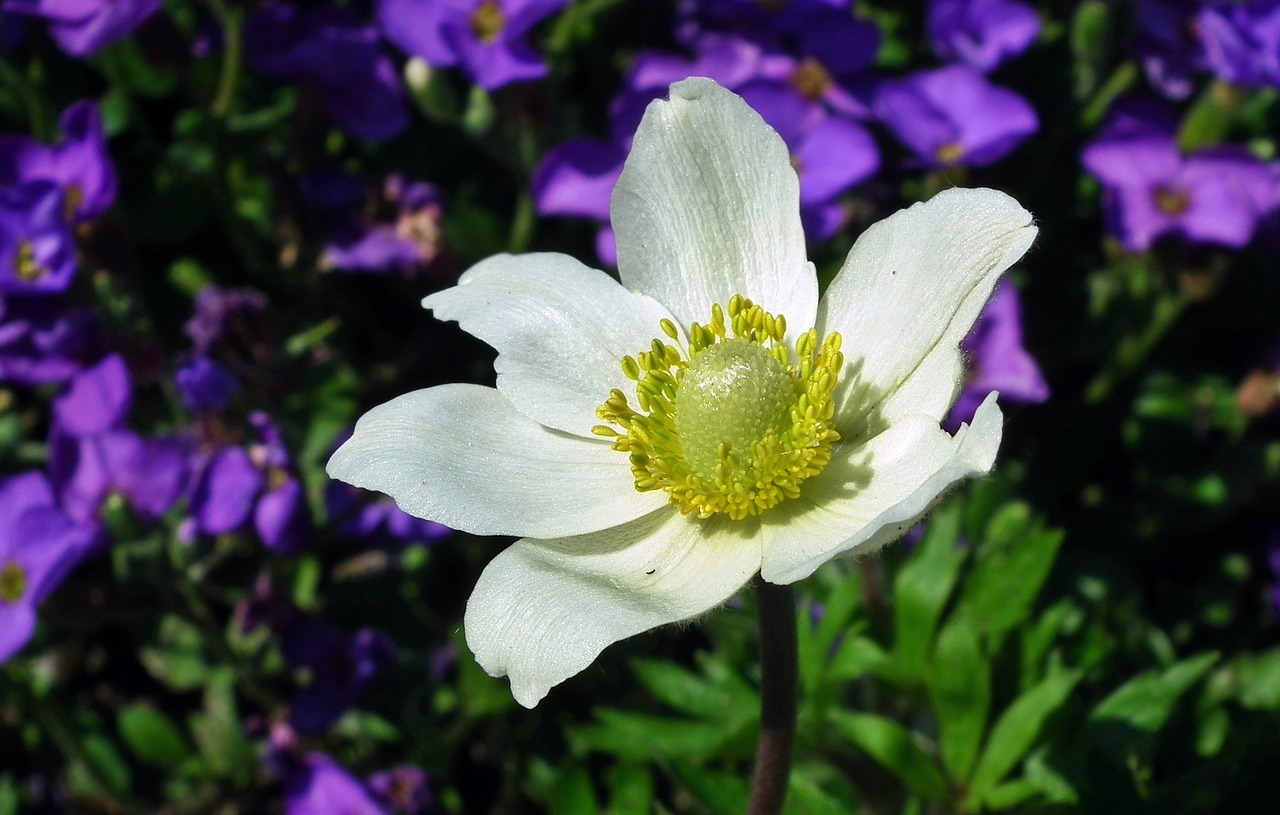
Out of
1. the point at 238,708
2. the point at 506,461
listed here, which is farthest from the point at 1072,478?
the point at 238,708

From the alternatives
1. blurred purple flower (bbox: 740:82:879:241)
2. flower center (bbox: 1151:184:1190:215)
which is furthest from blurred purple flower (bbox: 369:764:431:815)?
flower center (bbox: 1151:184:1190:215)

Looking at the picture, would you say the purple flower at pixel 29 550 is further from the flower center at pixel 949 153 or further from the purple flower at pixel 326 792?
the flower center at pixel 949 153

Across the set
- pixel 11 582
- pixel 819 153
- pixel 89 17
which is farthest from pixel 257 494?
pixel 819 153

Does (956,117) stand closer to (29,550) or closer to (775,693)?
(775,693)

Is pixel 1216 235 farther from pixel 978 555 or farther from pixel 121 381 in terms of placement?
pixel 121 381

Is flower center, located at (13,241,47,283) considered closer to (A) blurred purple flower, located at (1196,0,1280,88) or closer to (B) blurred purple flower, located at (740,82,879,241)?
(B) blurred purple flower, located at (740,82,879,241)
